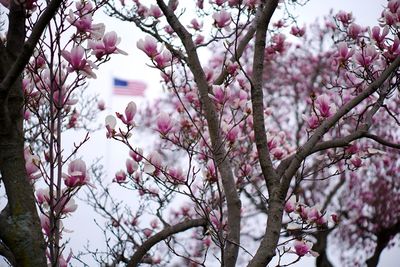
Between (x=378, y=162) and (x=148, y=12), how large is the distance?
6031mm

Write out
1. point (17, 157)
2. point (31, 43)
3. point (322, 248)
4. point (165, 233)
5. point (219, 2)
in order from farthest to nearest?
point (322, 248)
point (219, 2)
point (165, 233)
point (17, 157)
point (31, 43)

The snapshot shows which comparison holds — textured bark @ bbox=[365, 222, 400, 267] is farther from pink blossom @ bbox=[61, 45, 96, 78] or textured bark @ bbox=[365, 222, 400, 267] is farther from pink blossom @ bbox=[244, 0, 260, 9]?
pink blossom @ bbox=[61, 45, 96, 78]

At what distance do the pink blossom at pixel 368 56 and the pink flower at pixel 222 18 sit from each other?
3.11 ft

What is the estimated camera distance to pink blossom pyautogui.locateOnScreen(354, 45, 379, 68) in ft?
7.67

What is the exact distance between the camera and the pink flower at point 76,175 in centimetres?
166

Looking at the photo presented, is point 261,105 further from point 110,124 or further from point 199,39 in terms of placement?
point 199,39

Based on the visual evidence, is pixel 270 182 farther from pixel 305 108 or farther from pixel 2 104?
pixel 305 108

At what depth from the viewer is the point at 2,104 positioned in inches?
60.8

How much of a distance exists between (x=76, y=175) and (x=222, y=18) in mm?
1695

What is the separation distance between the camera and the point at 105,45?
1.81 meters

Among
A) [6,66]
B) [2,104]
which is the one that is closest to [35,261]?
[2,104]

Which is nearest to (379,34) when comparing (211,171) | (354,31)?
(354,31)

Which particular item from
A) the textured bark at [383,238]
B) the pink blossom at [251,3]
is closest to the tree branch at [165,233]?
the pink blossom at [251,3]

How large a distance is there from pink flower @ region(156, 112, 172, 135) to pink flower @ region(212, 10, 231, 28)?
111 centimetres
